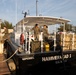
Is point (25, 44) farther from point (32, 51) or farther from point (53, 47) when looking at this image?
point (53, 47)

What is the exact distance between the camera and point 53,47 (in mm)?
8992

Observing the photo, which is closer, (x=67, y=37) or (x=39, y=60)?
(x=39, y=60)

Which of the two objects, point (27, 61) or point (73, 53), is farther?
point (73, 53)

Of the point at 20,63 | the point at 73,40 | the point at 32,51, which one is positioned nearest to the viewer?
the point at 20,63

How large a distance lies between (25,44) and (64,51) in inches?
69.6

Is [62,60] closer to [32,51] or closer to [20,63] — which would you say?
[32,51]

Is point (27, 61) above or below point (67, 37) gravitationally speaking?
below

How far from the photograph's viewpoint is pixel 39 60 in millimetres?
7734

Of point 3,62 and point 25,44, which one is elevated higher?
point 25,44

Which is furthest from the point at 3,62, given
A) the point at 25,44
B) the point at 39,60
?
the point at 39,60

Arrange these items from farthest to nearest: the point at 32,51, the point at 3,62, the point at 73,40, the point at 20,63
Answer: the point at 3,62
the point at 73,40
the point at 32,51
the point at 20,63

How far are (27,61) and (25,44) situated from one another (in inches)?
40.0

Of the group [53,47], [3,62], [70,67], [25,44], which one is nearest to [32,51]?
[25,44]

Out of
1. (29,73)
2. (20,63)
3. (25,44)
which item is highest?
(25,44)
